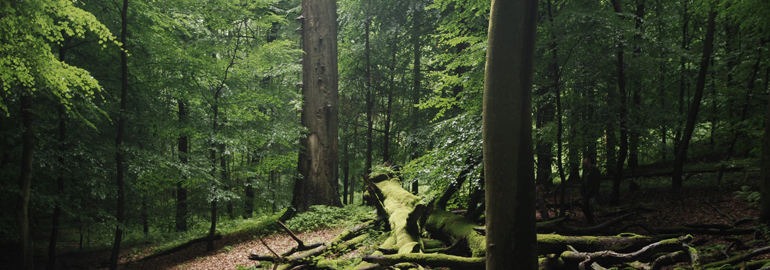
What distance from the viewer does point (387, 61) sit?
48.1 feet

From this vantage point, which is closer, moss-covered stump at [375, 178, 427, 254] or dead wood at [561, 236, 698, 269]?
Result: dead wood at [561, 236, 698, 269]

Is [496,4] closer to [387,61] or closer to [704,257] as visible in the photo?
[704,257]

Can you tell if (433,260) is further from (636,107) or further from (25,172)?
(25,172)

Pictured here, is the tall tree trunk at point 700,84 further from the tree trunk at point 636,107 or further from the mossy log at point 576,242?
the mossy log at point 576,242

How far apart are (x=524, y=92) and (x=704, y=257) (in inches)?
125

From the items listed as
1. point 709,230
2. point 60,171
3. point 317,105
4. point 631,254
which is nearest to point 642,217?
point 709,230

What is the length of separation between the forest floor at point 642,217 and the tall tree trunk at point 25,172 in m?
2.75

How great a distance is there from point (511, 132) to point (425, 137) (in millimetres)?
8564

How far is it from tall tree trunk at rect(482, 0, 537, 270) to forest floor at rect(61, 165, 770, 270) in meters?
3.22

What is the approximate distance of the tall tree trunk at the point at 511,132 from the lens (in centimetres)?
341

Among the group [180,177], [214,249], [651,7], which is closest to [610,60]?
[651,7]

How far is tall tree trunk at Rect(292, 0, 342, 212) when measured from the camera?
11.2 meters

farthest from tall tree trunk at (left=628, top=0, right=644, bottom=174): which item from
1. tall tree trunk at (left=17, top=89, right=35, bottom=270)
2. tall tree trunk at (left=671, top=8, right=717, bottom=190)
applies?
tall tree trunk at (left=17, top=89, right=35, bottom=270)

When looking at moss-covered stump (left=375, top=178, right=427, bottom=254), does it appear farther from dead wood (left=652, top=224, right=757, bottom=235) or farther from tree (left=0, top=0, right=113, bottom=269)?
tree (left=0, top=0, right=113, bottom=269)
